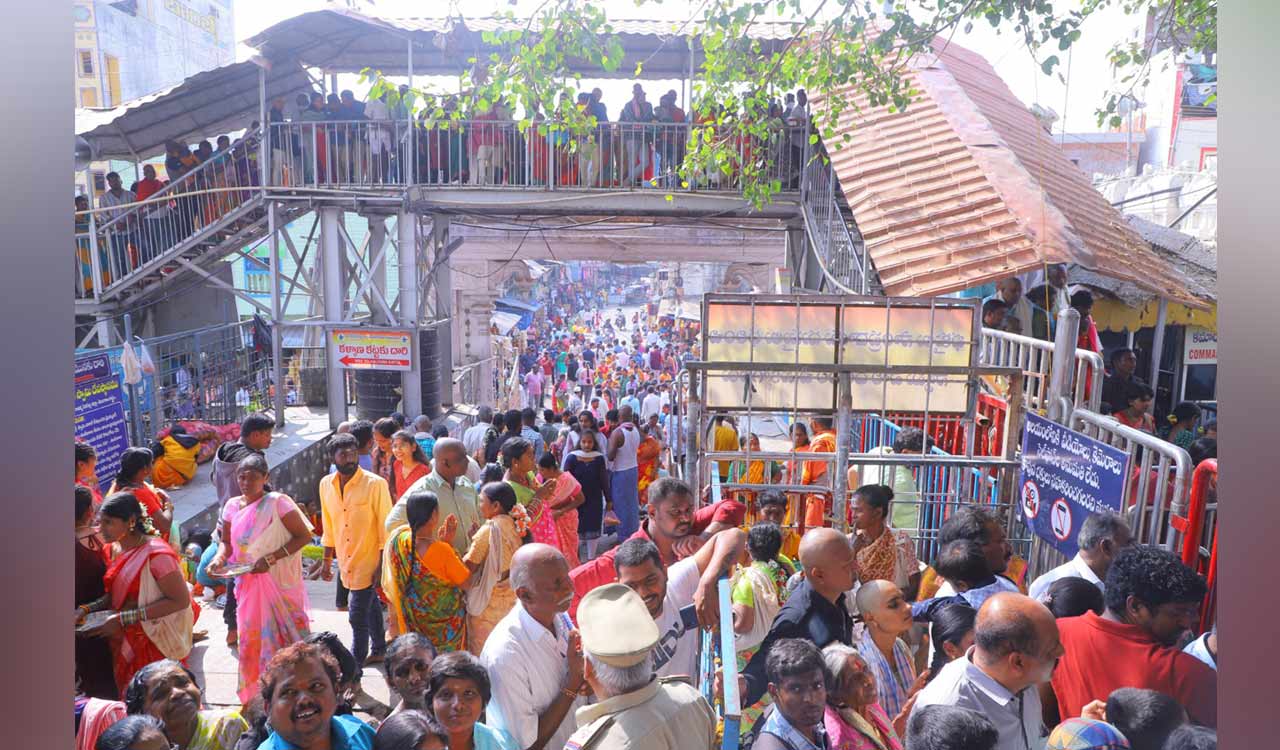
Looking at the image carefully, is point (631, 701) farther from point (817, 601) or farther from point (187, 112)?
point (187, 112)

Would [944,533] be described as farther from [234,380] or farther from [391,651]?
[234,380]

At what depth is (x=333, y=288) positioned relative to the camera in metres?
12.8

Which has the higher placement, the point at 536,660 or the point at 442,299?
the point at 442,299

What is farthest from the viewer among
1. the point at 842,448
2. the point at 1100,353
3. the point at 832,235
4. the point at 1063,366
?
the point at 832,235

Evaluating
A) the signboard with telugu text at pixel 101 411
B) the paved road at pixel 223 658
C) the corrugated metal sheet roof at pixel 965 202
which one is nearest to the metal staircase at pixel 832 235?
the corrugated metal sheet roof at pixel 965 202

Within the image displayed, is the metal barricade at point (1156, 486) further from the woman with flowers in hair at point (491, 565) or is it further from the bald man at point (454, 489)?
the bald man at point (454, 489)

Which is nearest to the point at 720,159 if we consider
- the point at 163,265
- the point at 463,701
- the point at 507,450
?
the point at 507,450

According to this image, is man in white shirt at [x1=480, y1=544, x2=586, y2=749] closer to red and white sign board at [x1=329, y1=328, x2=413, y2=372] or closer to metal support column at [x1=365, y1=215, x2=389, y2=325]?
red and white sign board at [x1=329, y1=328, x2=413, y2=372]

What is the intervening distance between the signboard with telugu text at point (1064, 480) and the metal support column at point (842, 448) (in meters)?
0.96

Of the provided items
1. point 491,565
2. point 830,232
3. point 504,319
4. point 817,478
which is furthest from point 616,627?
point 504,319

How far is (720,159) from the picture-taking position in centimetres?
745

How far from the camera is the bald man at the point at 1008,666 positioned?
2.67m

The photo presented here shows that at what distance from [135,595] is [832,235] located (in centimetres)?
812

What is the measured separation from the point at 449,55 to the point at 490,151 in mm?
1518
